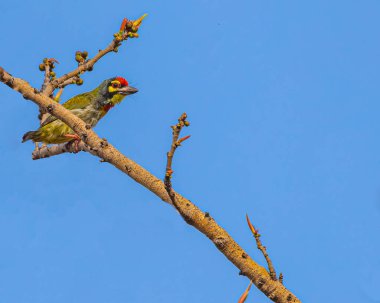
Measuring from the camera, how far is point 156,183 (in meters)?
4.18

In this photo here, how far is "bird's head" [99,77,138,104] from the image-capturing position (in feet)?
34.7

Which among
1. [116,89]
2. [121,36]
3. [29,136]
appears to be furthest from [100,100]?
[121,36]

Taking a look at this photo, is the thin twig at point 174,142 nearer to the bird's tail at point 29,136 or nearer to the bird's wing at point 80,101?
the bird's tail at point 29,136

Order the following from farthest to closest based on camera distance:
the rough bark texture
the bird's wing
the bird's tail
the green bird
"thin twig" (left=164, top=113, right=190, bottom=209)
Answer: the bird's wing < the green bird < the bird's tail < the rough bark texture < "thin twig" (left=164, top=113, right=190, bottom=209)

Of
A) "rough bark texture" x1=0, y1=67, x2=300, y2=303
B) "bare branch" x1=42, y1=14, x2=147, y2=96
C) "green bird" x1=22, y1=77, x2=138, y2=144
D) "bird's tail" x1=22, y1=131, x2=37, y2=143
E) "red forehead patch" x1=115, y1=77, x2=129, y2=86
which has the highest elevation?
"red forehead patch" x1=115, y1=77, x2=129, y2=86

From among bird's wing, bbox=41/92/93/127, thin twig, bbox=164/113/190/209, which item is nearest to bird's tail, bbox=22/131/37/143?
bird's wing, bbox=41/92/93/127

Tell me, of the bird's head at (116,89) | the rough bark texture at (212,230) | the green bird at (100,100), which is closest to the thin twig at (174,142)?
the rough bark texture at (212,230)

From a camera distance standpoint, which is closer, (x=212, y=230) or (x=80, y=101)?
(x=212, y=230)

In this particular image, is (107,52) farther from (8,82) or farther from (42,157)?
(42,157)

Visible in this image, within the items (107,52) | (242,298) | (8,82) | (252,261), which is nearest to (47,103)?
(8,82)

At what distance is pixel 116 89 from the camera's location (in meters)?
10.6

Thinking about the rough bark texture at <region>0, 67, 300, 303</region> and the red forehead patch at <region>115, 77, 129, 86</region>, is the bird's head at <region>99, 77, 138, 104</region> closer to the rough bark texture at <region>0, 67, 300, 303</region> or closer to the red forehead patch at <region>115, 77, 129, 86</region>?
the red forehead patch at <region>115, 77, 129, 86</region>

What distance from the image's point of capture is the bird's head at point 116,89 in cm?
1059

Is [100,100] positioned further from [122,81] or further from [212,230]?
[212,230]
